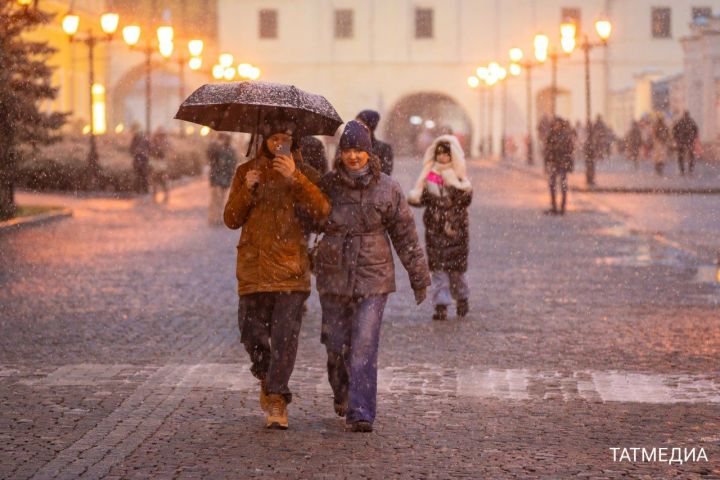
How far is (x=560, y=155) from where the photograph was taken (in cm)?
2734

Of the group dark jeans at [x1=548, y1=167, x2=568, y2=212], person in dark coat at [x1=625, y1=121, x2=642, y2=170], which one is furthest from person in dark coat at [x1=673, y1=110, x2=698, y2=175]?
dark jeans at [x1=548, y1=167, x2=568, y2=212]

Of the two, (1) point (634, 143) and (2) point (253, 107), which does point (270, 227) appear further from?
(1) point (634, 143)

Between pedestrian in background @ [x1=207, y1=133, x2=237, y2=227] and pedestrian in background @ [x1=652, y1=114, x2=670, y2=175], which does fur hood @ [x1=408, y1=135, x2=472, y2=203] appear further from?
pedestrian in background @ [x1=652, y1=114, x2=670, y2=175]

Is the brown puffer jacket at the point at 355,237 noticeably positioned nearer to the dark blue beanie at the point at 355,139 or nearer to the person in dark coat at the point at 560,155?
the dark blue beanie at the point at 355,139

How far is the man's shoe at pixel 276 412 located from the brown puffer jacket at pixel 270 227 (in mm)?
525

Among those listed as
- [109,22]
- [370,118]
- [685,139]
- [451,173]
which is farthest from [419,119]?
[370,118]

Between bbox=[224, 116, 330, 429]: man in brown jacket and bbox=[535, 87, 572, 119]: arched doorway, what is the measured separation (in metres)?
71.6

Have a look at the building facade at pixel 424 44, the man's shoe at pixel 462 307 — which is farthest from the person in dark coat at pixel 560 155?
the building facade at pixel 424 44

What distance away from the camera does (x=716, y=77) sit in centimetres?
4806

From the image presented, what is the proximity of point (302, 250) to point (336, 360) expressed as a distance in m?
0.61

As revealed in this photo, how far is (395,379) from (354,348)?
1.55m

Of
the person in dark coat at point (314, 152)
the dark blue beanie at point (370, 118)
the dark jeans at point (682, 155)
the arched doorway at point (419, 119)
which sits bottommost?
the dark jeans at point (682, 155)

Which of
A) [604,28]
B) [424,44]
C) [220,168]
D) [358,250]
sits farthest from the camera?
[424,44]

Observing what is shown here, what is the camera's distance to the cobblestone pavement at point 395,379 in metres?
7.06
